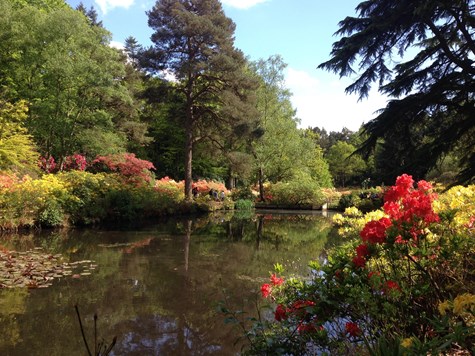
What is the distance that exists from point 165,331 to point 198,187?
19.5 metres

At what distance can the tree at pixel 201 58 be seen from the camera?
16031mm

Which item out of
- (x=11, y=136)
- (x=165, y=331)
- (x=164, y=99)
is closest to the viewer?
(x=165, y=331)

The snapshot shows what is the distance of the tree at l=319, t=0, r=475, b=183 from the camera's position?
175 inches

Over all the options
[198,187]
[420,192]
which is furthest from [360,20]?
[198,187]

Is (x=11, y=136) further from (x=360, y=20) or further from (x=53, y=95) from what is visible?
→ (x=360, y=20)

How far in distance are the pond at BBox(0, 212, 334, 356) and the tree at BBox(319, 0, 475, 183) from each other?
279cm

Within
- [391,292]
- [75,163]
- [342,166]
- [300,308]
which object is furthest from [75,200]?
[342,166]

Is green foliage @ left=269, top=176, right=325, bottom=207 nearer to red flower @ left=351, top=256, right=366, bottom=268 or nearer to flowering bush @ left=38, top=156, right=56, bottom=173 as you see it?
flowering bush @ left=38, top=156, right=56, bottom=173

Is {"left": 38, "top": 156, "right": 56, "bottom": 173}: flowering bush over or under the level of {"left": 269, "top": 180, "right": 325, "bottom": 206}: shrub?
over

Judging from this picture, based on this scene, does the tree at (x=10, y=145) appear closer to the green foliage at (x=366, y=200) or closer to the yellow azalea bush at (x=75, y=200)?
the yellow azalea bush at (x=75, y=200)

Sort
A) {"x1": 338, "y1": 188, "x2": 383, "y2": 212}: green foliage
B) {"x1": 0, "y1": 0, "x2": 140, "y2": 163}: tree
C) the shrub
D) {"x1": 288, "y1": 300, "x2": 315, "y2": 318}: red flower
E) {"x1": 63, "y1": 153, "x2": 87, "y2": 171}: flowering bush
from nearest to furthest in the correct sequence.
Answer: {"x1": 288, "y1": 300, "x2": 315, "y2": 318}: red flower → {"x1": 0, "y1": 0, "x2": 140, "y2": 163}: tree → {"x1": 63, "y1": 153, "x2": 87, "y2": 171}: flowering bush → {"x1": 338, "y1": 188, "x2": 383, "y2": 212}: green foliage → the shrub

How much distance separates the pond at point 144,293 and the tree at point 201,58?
29.1ft

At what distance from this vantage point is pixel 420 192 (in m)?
2.82

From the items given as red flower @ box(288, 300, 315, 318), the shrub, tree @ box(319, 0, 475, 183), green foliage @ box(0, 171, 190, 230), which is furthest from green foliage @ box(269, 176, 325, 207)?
red flower @ box(288, 300, 315, 318)
